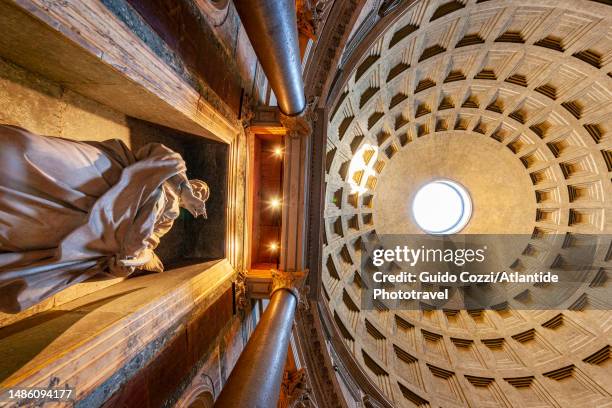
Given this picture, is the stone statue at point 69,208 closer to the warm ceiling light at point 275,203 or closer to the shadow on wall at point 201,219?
the shadow on wall at point 201,219

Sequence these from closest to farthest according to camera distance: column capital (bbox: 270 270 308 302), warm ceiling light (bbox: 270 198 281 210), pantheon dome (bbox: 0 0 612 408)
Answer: pantheon dome (bbox: 0 0 612 408) < column capital (bbox: 270 270 308 302) < warm ceiling light (bbox: 270 198 281 210)

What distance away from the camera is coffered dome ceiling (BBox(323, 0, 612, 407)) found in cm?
920

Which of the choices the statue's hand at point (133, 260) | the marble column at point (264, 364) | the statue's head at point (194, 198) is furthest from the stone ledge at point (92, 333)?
the statue's head at point (194, 198)

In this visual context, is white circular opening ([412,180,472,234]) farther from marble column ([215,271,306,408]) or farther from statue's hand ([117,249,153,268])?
statue's hand ([117,249,153,268])

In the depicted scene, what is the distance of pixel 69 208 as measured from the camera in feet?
8.24

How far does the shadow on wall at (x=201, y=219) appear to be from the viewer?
6.36m

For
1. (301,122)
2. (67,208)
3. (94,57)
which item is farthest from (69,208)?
(301,122)

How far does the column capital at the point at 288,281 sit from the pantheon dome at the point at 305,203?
0.05 metres

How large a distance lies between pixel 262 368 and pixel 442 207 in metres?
14.2

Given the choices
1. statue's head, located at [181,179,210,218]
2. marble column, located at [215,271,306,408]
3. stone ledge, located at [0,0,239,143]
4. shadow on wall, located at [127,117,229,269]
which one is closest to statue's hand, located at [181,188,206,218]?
statue's head, located at [181,179,210,218]

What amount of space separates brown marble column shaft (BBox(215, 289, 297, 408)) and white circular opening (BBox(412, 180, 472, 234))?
10909mm

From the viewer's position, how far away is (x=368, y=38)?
7.39 m

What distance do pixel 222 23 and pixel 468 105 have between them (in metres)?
10.4

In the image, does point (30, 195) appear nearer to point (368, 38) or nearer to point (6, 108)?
point (6, 108)
